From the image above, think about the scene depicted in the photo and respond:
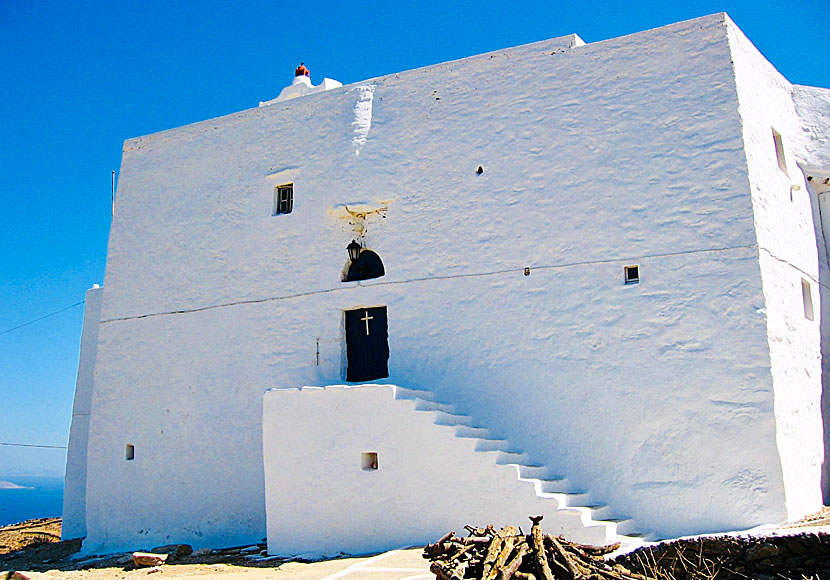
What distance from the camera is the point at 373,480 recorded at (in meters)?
10.1

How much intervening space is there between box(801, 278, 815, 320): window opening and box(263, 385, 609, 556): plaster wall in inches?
182

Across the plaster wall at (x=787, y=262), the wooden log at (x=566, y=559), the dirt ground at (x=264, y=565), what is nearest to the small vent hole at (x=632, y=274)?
the plaster wall at (x=787, y=262)

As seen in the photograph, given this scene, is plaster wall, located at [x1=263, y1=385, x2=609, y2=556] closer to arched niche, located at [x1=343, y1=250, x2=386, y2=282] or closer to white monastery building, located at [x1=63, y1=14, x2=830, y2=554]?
white monastery building, located at [x1=63, y1=14, x2=830, y2=554]

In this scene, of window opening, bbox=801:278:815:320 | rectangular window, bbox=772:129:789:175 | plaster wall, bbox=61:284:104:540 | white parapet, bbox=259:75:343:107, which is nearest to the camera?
window opening, bbox=801:278:815:320

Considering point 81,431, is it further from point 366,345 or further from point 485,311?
point 485,311

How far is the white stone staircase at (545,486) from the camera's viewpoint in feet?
29.6

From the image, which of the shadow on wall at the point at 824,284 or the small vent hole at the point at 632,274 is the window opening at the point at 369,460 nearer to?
the small vent hole at the point at 632,274

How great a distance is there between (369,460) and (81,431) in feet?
25.7

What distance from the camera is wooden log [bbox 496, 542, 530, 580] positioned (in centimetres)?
548

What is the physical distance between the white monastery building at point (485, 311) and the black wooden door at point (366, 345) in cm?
4

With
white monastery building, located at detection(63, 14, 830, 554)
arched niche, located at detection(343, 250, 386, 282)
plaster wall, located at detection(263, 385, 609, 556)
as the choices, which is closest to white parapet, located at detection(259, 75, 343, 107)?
white monastery building, located at detection(63, 14, 830, 554)

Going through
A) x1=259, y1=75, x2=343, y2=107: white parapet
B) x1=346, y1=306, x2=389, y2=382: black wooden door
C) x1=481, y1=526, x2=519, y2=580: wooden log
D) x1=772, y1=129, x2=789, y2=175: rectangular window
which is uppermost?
A: x1=259, y1=75, x2=343, y2=107: white parapet

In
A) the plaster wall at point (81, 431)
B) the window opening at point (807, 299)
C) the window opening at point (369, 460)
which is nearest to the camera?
the window opening at point (369, 460)

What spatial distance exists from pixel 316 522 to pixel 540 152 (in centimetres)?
583
